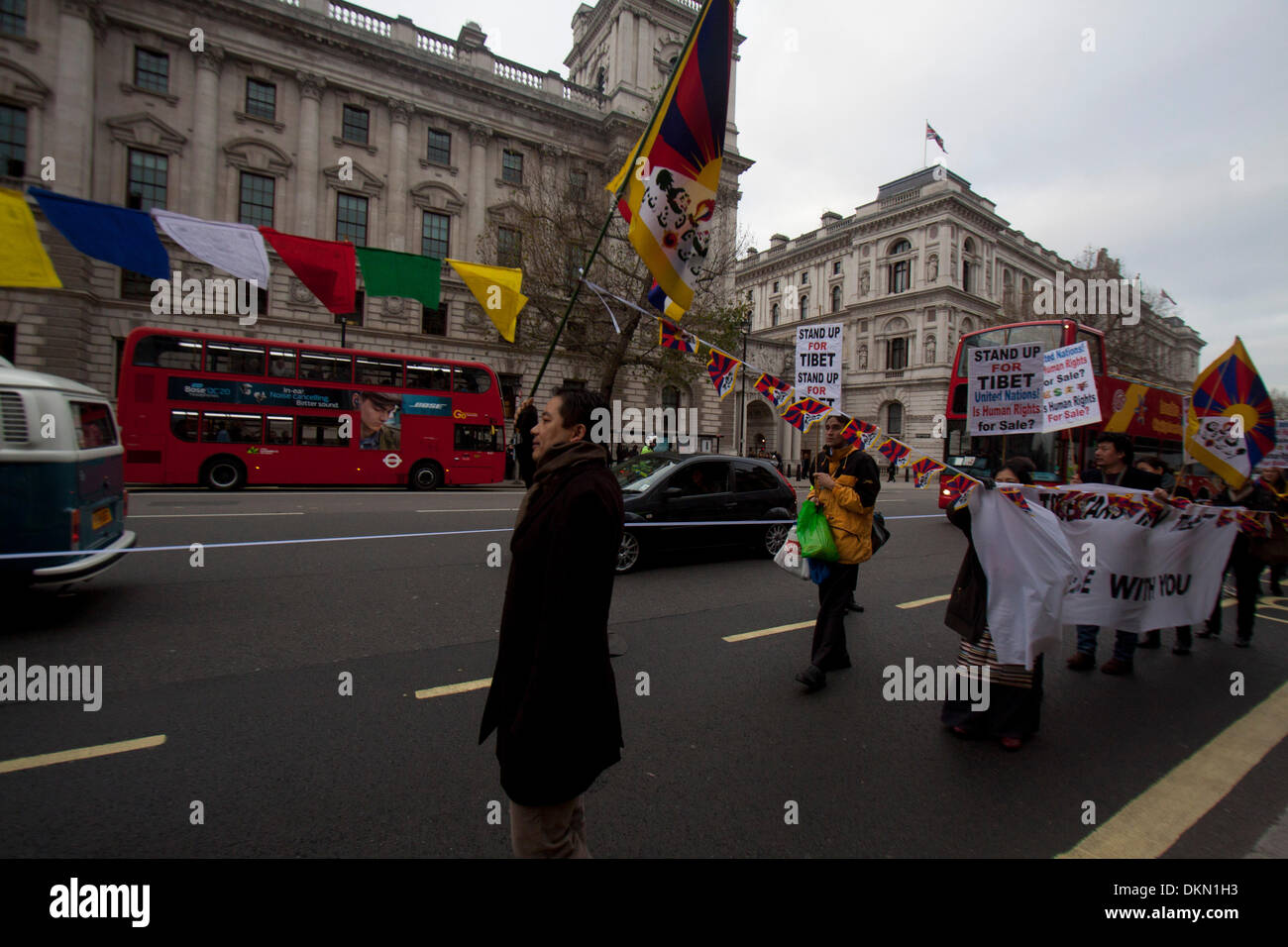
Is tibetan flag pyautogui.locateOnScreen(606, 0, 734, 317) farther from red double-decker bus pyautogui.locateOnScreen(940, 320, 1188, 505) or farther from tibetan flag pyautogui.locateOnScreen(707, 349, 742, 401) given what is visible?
red double-decker bus pyautogui.locateOnScreen(940, 320, 1188, 505)

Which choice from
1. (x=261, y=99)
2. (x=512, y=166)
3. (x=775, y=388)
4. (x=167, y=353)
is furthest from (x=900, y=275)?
(x=775, y=388)

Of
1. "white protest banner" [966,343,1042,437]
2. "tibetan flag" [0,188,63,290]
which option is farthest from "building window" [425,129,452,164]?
"white protest banner" [966,343,1042,437]

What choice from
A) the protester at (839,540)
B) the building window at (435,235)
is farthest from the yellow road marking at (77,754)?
the building window at (435,235)

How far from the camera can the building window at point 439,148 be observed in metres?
30.4

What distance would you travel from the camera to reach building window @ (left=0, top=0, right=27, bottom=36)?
856 inches

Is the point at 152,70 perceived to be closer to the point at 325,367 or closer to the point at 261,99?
the point at 261,99

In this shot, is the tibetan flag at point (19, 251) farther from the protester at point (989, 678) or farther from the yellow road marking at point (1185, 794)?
the yellow road marking at point (1185, 794)

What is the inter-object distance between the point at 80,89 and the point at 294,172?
7.12 metres

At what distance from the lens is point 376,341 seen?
28.3 meters

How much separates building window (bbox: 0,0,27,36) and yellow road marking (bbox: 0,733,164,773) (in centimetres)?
3215

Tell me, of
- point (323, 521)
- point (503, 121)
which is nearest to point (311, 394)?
point (323, 521)

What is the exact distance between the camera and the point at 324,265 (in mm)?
8070

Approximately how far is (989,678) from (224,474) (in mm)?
18523
